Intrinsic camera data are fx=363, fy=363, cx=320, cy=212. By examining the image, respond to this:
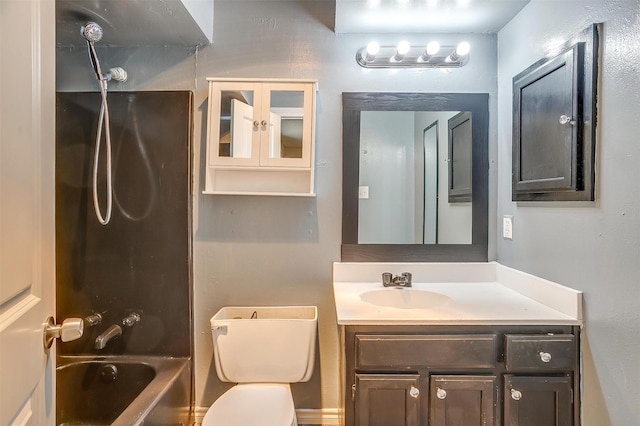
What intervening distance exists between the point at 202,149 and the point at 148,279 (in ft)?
2.49

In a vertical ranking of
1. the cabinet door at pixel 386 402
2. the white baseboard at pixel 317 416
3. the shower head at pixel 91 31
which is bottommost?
the white baseboard at pixel 317 416

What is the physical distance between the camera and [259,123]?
6.14 feet

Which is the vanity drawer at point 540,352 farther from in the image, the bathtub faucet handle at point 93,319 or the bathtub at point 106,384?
the bathtub faucet handle at point 93,319

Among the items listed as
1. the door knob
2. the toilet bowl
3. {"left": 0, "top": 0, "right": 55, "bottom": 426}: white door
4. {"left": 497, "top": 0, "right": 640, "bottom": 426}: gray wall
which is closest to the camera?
{"left": 0, "top": 0, "right": 55, "bottom": 426}: white door

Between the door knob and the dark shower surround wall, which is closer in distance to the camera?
the door knob

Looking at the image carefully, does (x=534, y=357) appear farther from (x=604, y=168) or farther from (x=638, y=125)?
(x=638, y=125)

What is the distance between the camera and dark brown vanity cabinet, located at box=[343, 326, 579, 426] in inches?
53.6

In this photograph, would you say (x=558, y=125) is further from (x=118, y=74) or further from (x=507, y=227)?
(x=118, y=74)

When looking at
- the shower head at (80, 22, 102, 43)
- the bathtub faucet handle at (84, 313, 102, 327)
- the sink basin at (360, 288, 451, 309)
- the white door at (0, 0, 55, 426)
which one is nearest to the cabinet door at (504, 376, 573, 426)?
the sink basin at (360, 288, 451, 309)

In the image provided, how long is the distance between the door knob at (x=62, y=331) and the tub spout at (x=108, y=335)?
108cm

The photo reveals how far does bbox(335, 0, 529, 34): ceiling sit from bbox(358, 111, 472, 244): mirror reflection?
0.44m

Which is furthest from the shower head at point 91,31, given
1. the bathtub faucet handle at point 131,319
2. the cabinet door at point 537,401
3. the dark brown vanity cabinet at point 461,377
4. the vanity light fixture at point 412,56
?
the cabinet door at point 537,401

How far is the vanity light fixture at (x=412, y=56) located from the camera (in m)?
1.88

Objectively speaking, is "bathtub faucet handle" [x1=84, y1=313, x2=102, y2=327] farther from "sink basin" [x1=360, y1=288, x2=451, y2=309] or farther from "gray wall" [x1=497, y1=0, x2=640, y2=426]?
"gray wall" [x1=497, y1=0, x2=640, y2=426]
